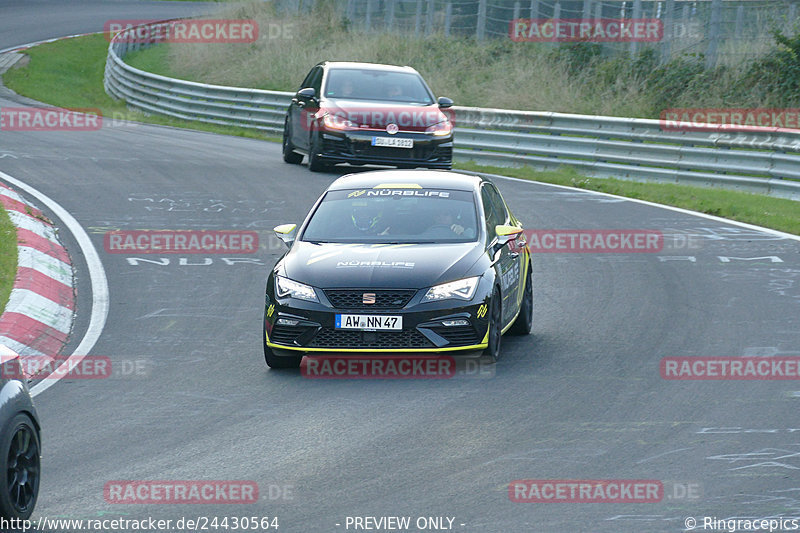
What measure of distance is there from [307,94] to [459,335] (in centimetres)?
1275

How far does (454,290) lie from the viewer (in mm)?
9992

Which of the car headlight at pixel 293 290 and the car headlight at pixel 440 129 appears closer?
the car headlight at pixel 293 290

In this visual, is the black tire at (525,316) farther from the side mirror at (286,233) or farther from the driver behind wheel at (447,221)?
the side mirror at (286,233)

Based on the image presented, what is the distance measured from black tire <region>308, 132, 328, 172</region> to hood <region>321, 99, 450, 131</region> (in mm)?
490

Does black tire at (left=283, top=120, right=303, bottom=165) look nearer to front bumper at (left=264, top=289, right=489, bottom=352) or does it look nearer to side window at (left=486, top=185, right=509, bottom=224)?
side window at (left=486, top=185, right=509, bottom=224)

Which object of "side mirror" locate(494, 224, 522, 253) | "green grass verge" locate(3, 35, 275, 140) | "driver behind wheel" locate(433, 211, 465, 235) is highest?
"driver behind wheel" locate(433, 211, 465, 235)

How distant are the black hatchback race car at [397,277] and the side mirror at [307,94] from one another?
420 inches

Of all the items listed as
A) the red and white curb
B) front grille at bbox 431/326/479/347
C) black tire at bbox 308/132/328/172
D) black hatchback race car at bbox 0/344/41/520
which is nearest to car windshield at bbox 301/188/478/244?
front grille at bbox 431/326/479/347

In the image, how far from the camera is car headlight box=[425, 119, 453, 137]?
2142 centimetres

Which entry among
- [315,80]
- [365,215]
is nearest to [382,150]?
[315,80]

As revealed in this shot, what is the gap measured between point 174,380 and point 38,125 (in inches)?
779

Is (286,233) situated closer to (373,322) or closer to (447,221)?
(447,221)

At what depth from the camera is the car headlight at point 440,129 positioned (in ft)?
70.3

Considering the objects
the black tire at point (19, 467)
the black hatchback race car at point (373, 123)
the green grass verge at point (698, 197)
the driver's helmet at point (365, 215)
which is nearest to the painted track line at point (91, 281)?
the driver's helmet at point (365, 215)
